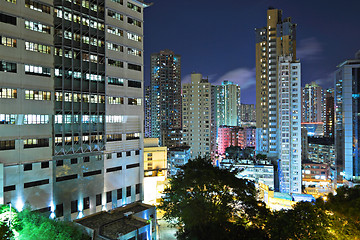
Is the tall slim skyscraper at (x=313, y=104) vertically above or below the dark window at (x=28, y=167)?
above

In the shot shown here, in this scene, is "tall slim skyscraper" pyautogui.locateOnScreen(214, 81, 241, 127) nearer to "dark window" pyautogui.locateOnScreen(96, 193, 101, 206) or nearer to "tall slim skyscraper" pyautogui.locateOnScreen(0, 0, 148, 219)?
"tall slim skyscraper" pyautogui.locateOnScreen(0, 0, 148, 219)

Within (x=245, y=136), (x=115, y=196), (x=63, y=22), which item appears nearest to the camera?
(x=63, y=22)

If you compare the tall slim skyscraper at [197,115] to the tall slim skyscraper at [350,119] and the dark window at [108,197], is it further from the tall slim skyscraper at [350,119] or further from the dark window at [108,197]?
the dark window at [108,197]

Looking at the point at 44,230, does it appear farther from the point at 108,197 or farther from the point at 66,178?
the point at 108,197

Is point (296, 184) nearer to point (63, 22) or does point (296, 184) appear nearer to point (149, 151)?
point (149, 151)

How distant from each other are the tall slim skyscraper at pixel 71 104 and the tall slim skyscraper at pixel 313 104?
12230 centimetres

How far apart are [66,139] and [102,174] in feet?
19.7

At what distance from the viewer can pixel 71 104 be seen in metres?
26.2

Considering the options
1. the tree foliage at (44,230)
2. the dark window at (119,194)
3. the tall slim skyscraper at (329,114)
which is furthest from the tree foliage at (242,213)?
the tall slim skyscraper at (329,114)

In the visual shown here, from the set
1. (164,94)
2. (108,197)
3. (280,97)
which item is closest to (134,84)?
(108,197)

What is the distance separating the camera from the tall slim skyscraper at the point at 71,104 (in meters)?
22.4

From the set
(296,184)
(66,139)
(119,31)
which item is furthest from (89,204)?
(296,184)

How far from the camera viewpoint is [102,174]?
2891 cm

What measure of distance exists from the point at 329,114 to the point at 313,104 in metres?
14.1
